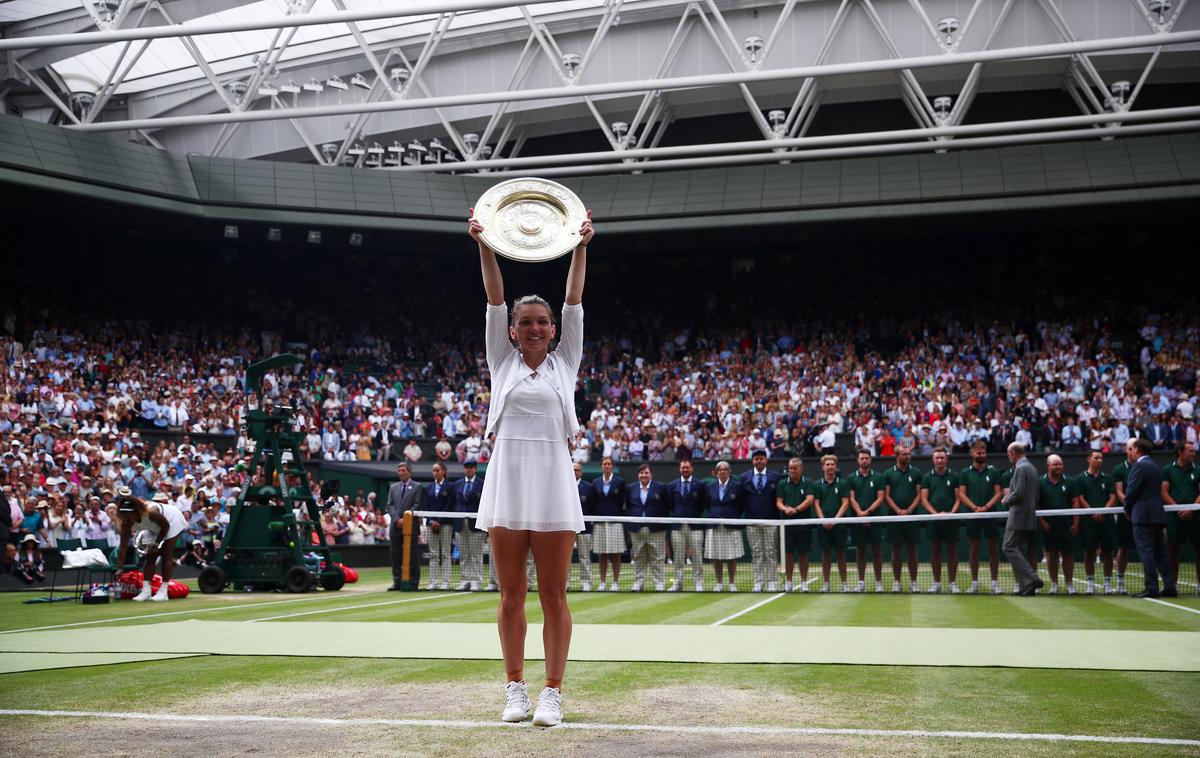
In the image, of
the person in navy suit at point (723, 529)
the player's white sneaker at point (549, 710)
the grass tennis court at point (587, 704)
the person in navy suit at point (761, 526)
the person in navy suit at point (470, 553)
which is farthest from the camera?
the person in navy suit at point (470, 553)

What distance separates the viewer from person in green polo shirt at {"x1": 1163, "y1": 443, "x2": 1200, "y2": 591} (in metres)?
16.0

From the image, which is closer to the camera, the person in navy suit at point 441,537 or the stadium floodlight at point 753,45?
the person in navy suit at point 441,537

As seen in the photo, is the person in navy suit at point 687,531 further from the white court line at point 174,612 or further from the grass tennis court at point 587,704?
the grass tennis court at point 587,704

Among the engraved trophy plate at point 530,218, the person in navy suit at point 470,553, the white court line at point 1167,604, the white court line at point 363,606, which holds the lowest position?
the white court line at point 1167,604

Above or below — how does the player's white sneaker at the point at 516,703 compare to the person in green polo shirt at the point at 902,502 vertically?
below

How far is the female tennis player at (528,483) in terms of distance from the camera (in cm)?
572

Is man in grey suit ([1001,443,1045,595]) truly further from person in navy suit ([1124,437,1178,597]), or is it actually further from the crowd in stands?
the crowd in stands

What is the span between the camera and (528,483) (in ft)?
18.9

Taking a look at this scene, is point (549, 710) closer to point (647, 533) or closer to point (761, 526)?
point (761, 526)

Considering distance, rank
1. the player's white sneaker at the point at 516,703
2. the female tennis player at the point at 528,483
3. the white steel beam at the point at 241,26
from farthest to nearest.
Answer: the white steel beam at the point at 241,26 → the female tennis player at the point at 528,483 → the player's white sneaker at the point at 516,703

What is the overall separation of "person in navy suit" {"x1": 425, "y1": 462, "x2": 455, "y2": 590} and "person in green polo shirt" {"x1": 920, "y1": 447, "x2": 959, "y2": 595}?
746 cm

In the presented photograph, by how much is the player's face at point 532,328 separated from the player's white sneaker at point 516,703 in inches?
65.4

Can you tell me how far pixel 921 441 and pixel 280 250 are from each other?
78.2 ft

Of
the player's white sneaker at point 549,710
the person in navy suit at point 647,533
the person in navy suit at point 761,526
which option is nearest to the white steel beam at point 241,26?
the person in navy suit at point 647,533
